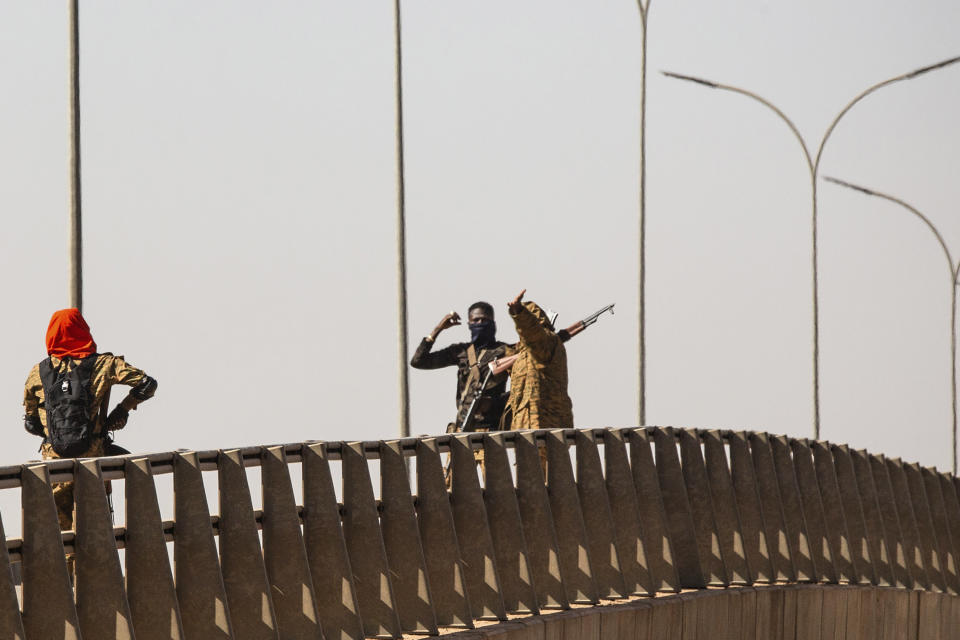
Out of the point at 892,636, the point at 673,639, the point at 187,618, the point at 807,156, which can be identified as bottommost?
the point at 892,636

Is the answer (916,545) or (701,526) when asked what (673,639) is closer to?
(701,526)

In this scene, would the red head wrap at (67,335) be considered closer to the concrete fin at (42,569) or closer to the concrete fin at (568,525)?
the concrete fin at (568,525)

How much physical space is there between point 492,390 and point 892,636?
17.7 feet

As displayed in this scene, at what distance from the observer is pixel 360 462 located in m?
9.59

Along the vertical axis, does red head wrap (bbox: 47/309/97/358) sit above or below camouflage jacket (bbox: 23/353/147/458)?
above

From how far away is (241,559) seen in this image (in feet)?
27.9

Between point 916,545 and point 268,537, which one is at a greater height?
point 268,537

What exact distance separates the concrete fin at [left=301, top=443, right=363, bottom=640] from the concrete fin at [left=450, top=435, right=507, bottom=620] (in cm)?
141


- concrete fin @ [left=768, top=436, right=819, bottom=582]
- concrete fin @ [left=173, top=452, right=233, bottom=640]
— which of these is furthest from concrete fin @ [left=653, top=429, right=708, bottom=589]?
concrete fin @ [left=173, top=452, right=233, bottom=640]

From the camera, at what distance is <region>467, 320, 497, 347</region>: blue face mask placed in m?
15.4

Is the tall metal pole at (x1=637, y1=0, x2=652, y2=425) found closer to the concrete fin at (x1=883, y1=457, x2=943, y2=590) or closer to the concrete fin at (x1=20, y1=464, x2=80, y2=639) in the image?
the concrete fin at (x1=883, y1=457, x2=943, y2=590)

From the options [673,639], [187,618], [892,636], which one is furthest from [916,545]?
[187,618]

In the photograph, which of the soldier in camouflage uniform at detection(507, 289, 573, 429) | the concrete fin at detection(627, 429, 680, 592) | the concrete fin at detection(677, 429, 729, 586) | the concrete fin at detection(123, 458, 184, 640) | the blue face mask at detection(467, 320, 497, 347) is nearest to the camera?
the concrete fin at detection(123, 458, 184, 640)

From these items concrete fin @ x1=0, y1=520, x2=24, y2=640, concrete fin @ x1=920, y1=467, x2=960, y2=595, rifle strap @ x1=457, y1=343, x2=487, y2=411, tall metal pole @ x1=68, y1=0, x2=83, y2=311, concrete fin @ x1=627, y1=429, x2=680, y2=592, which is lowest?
concrete fin @ x1=920, y1=467, x2=960, y2=595
